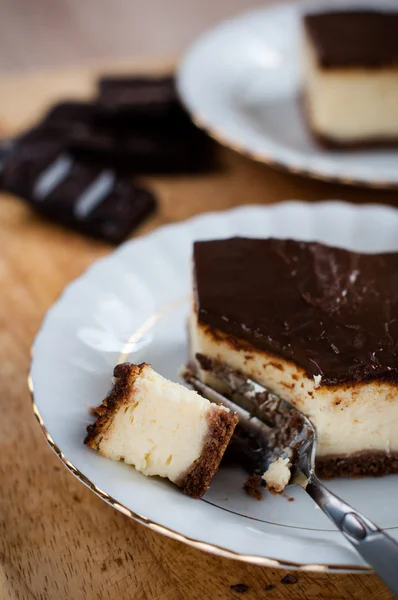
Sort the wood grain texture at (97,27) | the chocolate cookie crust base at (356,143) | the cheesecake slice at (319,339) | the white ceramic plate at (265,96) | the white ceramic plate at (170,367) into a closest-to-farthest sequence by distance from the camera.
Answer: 1. the white ceramic plate at (170,367)
2. the cheesecake slice at (319,339)
3. the white ceramic plate at (265,96)
4. the chocolate cookie crust base at (356,143)
5. the wood grain texture at (97,27)

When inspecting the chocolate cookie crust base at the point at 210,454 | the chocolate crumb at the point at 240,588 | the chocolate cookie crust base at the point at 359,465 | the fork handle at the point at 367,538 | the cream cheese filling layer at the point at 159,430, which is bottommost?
the chocolate cookie crust base at the point at 359,465

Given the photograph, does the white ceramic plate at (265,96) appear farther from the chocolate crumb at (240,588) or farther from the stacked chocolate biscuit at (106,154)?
the chocolate crumb at (240,588)

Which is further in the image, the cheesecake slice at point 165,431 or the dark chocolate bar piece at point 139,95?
the dark chocolate bar piece at point 139,95

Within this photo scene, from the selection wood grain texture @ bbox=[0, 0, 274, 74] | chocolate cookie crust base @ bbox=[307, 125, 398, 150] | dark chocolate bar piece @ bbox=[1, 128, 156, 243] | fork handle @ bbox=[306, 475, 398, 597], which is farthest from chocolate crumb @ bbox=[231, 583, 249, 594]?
Result: wood grain texture @ bbox=[0, 0, 274, 74]

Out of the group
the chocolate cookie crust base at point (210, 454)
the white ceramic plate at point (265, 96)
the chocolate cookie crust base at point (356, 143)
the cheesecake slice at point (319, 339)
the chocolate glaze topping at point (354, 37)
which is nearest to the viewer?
the chocolate cookie crust base at point (210, 454)

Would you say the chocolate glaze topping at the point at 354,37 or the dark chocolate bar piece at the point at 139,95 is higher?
the dark chocolate bar piece at the point at 139,95

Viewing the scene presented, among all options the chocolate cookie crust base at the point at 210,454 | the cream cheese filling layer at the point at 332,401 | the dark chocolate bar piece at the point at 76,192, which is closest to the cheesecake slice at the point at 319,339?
the cream cheese filling layer at the point at 332,401
